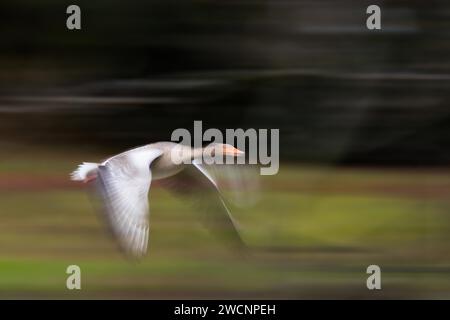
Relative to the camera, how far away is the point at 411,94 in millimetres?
4121

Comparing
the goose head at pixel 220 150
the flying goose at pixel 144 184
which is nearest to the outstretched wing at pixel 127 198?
the flying goose at pixel 144 184

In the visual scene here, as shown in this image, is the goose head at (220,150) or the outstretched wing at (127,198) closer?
the outstretched wing at (127,198)

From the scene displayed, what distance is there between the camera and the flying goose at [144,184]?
3.47m

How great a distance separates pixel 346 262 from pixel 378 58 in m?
0.67

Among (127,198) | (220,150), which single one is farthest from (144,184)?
(220,150)

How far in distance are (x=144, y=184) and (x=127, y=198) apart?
8cm

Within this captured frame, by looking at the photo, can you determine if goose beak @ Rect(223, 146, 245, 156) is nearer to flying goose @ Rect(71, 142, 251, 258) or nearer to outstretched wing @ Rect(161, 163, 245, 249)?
flying goose @ Rect(71, 142, 251, 258)

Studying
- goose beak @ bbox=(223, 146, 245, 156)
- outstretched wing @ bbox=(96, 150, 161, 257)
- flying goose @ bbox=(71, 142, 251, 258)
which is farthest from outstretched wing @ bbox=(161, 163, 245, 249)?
outstretched wing @ bbox=(96, 150, 161, 257)

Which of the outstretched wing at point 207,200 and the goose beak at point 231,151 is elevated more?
the goose beak at point 231,151

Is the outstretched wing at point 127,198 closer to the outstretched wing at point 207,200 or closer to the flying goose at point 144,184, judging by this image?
the flying goose at point 144,184

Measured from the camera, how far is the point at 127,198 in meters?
3.47

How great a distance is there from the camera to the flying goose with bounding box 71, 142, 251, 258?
11.4 feet

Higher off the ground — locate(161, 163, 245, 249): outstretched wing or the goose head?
the goose head

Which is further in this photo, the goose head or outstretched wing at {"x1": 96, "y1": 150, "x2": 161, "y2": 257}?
the goose head
